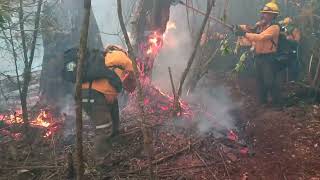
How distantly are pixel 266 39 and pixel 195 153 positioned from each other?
373 centimetres

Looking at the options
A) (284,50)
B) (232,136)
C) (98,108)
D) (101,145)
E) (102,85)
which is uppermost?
(284,50)

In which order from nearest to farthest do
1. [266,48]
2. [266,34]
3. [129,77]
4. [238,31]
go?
[129,77]
[266,34]
[266,48]
[238,31]

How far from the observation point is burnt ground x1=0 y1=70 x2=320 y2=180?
5.13 m

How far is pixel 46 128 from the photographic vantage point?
689 centimetres

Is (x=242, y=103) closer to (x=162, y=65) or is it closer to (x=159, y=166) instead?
(x=162, y=65)

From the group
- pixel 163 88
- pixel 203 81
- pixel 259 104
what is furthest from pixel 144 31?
pixel 259 104

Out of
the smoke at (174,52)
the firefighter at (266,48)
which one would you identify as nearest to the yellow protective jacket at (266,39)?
the firefighter at (266,48)

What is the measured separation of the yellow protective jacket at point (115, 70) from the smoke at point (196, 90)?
1801 mm

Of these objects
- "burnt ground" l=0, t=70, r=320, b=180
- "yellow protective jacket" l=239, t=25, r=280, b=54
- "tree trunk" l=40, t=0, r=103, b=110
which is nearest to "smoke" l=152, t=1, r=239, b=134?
"burnt ground" l=0, t=70, r=320, b=180

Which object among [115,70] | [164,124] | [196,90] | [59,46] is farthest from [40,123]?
[196,90]

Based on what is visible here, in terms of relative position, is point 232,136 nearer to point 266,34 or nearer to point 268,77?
point 268,77

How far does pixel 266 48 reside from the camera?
27.3 ft

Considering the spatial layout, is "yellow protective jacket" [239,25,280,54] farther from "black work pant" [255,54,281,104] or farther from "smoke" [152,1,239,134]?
"smoke" [152,1,239,134]

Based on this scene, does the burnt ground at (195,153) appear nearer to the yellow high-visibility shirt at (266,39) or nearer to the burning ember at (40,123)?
the burning ember at (40,123)
